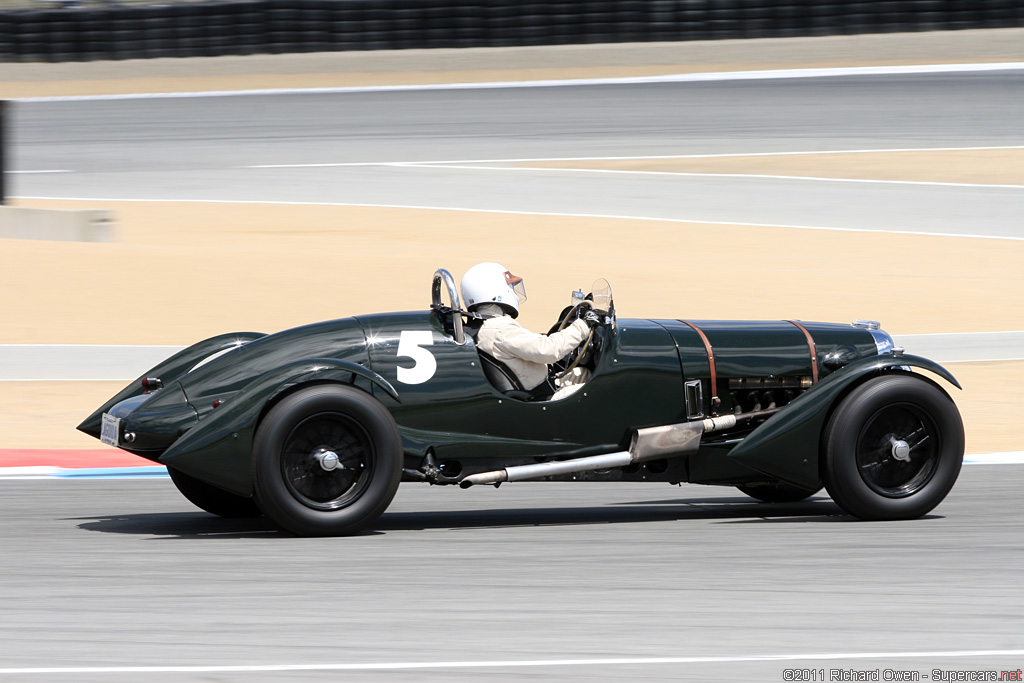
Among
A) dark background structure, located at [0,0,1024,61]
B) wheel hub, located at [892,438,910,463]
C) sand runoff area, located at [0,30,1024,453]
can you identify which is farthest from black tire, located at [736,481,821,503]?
dark background structure, located at [0,0,1024,61]

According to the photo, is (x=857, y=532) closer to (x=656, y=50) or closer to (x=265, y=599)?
(x=265, y=599)

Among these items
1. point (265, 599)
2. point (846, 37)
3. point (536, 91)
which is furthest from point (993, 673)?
point (846, 37)

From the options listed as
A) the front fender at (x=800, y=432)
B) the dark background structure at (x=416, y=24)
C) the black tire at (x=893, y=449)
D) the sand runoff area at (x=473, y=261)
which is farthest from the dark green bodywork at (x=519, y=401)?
the dark background structure at (x=416, y=24)

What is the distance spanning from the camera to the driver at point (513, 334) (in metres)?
6.24

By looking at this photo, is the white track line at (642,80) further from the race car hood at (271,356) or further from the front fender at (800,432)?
the race car hood at (271,356)

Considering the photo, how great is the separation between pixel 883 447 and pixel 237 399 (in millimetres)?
3037

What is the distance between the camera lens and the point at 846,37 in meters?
27.8

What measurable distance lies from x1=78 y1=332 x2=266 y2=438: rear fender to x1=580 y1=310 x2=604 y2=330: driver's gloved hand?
1.66m

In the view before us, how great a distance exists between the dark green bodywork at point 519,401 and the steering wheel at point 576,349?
0.27 feet

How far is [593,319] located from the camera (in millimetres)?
6426

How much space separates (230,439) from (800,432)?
8.72 ft

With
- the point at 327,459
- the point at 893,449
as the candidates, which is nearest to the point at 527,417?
the point at 327,459

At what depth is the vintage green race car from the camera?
586cm

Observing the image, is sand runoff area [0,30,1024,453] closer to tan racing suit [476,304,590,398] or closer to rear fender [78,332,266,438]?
rear fender [78,332,266,438]
